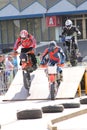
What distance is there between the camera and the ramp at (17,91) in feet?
46.3

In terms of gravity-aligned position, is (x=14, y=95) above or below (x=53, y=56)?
below

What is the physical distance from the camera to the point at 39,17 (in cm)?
5228

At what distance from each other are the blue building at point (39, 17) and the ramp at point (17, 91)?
114 ft

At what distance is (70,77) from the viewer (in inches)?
575

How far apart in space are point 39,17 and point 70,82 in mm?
38282

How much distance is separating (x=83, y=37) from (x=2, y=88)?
110ft

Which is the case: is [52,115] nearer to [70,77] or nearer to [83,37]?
[70,77]

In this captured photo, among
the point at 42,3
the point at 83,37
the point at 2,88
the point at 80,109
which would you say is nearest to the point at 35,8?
the point at 42,3

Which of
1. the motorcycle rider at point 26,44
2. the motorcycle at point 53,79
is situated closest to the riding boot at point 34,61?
the motorcycle rider at point 26,44

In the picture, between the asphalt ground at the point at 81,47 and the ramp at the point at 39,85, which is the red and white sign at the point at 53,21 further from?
the ramp at the point at 39,85

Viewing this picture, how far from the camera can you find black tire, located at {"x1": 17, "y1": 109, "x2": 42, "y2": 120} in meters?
9.85

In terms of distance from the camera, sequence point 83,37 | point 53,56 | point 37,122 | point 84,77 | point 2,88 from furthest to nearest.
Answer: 1. point 83,37
2. point 2,88
3. point 84,77
4. point 53,56
5. point 37,122

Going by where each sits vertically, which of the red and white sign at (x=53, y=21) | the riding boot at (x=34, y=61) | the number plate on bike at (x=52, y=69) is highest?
the red and white sign at (x=53, y=21)

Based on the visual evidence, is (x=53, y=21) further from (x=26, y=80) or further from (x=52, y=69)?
(x=52, y=69)
